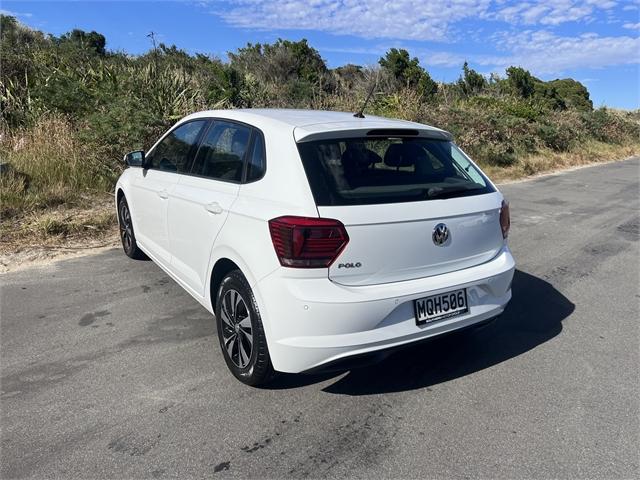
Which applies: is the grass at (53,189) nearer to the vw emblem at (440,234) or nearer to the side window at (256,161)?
the side window at (256,161)

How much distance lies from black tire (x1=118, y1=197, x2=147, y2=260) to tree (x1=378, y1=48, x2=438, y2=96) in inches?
699

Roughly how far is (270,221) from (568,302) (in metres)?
3.41

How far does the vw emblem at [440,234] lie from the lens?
9.88 feet

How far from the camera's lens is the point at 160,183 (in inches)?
174

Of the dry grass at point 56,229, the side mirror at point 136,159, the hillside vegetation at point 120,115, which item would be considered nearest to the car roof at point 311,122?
the side mirror at point 136,159

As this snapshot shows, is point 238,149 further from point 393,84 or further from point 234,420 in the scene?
point 393,84

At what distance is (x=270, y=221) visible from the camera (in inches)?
111

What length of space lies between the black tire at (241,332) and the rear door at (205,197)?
0.35m

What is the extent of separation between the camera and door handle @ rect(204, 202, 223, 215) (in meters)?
3.34

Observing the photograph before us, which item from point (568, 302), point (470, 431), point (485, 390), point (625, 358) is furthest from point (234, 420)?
point (568, 302)

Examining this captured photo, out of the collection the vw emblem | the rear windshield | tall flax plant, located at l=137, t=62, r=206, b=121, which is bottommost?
the vw emblem

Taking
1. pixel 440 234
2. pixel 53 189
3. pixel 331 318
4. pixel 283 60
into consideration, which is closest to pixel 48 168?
pixel 53 189

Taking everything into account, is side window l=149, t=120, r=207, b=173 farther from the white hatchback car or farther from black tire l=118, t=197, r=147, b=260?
black tire l=118, t=197, r=147, b=260

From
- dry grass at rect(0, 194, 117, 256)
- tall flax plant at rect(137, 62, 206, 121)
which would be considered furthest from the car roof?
tall flax plant at rect(137, 62, 206, 121)
